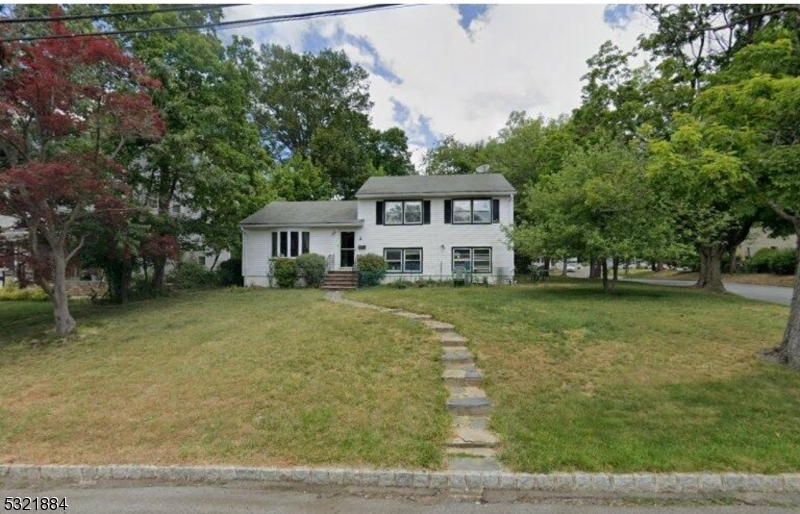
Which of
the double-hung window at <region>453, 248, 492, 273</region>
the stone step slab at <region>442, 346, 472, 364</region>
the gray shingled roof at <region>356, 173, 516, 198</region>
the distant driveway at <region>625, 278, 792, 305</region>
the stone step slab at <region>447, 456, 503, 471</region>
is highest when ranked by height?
the gray shingled roof at <region>356, 173, 516, 198</region>

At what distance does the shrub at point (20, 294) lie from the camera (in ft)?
56.4

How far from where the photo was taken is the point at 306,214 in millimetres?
21312

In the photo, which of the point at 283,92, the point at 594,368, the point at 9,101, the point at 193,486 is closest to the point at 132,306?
the point at 9,101

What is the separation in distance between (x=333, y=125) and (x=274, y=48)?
8722 mm

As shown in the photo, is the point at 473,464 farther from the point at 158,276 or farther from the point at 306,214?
the point at 306,214

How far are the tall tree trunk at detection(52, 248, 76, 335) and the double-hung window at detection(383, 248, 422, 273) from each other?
40.5 feet

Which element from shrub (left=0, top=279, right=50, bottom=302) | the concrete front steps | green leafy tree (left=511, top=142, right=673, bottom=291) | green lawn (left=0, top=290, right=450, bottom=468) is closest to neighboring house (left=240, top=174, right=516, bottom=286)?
the concrete front steps

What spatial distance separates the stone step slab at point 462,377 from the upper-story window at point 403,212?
45.8 ft

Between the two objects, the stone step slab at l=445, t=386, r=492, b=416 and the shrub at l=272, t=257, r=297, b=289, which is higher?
the shrub at l=272, t=257, r=297, b=289

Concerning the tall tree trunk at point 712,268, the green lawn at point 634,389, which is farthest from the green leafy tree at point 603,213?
the tall tree trunk at point 712,268

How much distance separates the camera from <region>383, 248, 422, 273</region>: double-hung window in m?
19.7

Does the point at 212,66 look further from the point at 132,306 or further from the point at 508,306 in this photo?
the point at 508,306

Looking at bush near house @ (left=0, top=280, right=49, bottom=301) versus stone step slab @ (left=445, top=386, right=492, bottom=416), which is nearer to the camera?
stone step slab @ (left=445, top=386, right=492, bottom=416)

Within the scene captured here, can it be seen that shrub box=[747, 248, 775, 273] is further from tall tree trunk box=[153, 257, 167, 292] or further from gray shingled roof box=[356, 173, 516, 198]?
tall tree trunk box=[153, 257, 167, 292]
